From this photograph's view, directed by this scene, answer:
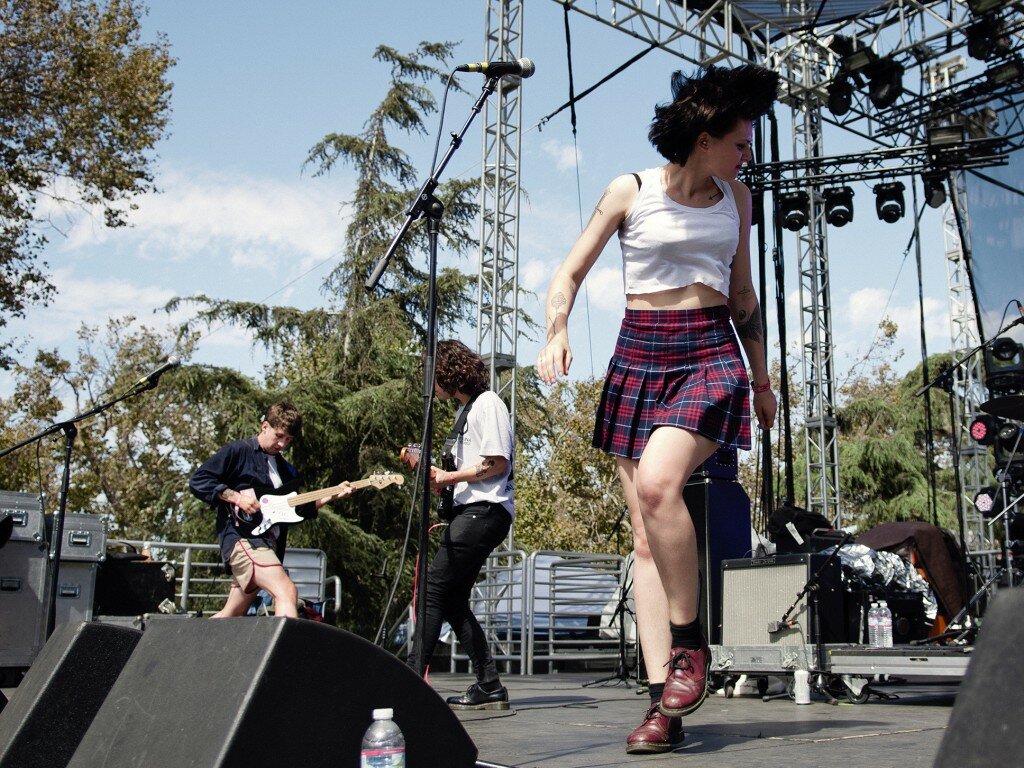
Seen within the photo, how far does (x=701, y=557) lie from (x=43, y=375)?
23.2 m

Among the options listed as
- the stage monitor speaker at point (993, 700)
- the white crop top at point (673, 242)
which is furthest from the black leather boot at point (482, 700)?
the stage monitor speaker at point (993, 700)

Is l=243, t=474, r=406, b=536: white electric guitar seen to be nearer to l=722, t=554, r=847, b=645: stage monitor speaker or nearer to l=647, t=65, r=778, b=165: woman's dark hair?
l=722, t=554, r=847, b=645: stage monitor speaker

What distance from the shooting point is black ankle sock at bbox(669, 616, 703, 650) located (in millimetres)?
2811

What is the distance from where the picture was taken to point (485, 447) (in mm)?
4641

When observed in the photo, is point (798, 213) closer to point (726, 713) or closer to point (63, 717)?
point (726, 713)

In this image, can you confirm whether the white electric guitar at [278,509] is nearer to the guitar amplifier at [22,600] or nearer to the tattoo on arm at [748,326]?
the guitar amplifier at [22,600]

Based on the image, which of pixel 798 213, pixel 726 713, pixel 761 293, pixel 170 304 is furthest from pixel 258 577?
pixel 170 304

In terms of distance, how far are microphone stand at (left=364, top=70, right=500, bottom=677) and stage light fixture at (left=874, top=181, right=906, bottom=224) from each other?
10.4m

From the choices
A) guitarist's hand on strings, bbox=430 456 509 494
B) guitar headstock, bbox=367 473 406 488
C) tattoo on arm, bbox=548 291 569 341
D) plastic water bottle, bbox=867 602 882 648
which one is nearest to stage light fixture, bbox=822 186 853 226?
plastic water bottle, bbox=867 602 882 648

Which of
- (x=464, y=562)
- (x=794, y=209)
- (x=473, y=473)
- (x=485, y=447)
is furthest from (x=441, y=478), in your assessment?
(x=794, y=209)

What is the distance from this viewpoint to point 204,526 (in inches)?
645

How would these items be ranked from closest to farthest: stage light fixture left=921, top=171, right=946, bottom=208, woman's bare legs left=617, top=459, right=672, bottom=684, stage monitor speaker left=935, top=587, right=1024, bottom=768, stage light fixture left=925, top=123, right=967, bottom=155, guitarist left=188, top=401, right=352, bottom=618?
stage monitor speaker left=935, top=587, right=1024, bottom=768 < woman's bare legs left=617, top=459, right=672, bottom=684 < guitarist left=188, top=401, right=352, bottom=618 < stage light fixture left=925, top=123, right=967, bottom=155 < stage light fixture left=921, top=171, right=946, bottom=208

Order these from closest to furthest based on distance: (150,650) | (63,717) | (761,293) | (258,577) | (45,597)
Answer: (150,650), (63,717), (258,577), (45,597), (761,293)

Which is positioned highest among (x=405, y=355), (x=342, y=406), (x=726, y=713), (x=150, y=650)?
(x=405, y=355)
